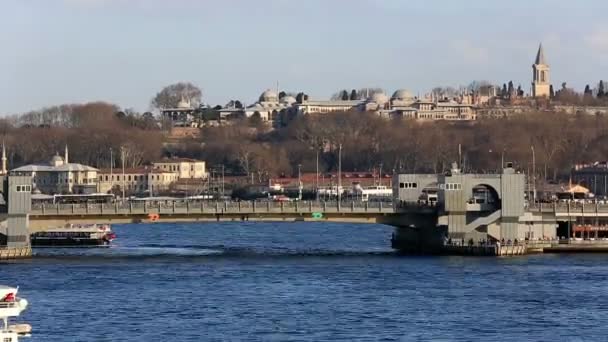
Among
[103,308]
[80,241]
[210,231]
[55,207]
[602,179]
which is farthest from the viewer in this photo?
[602,179]

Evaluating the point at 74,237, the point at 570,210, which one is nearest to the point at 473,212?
the point at 570,210

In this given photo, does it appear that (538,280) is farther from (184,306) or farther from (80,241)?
(80,241)

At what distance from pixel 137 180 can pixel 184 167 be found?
31.9 feet

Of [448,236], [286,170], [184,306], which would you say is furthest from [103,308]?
[286,170]

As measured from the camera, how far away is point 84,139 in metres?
164

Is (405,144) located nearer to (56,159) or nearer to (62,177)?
(56,159)

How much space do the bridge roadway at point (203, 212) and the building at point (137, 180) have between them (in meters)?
66.7

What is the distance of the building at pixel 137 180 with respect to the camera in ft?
475

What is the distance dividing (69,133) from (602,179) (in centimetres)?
4728

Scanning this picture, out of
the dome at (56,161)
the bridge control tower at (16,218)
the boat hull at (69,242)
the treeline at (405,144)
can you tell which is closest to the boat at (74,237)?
the boat hull at (69,242)

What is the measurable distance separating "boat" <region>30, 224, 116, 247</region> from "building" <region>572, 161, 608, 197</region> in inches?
2245

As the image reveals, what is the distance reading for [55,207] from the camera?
71.5 meters

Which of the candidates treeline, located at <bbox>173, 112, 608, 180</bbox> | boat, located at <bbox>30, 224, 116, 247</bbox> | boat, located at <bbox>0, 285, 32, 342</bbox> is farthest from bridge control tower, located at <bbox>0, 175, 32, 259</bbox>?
treeline, located at <bbox>173, 112, 608, 180</bbox>

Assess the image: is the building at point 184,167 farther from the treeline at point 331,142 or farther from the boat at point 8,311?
the boat at point 8,311
